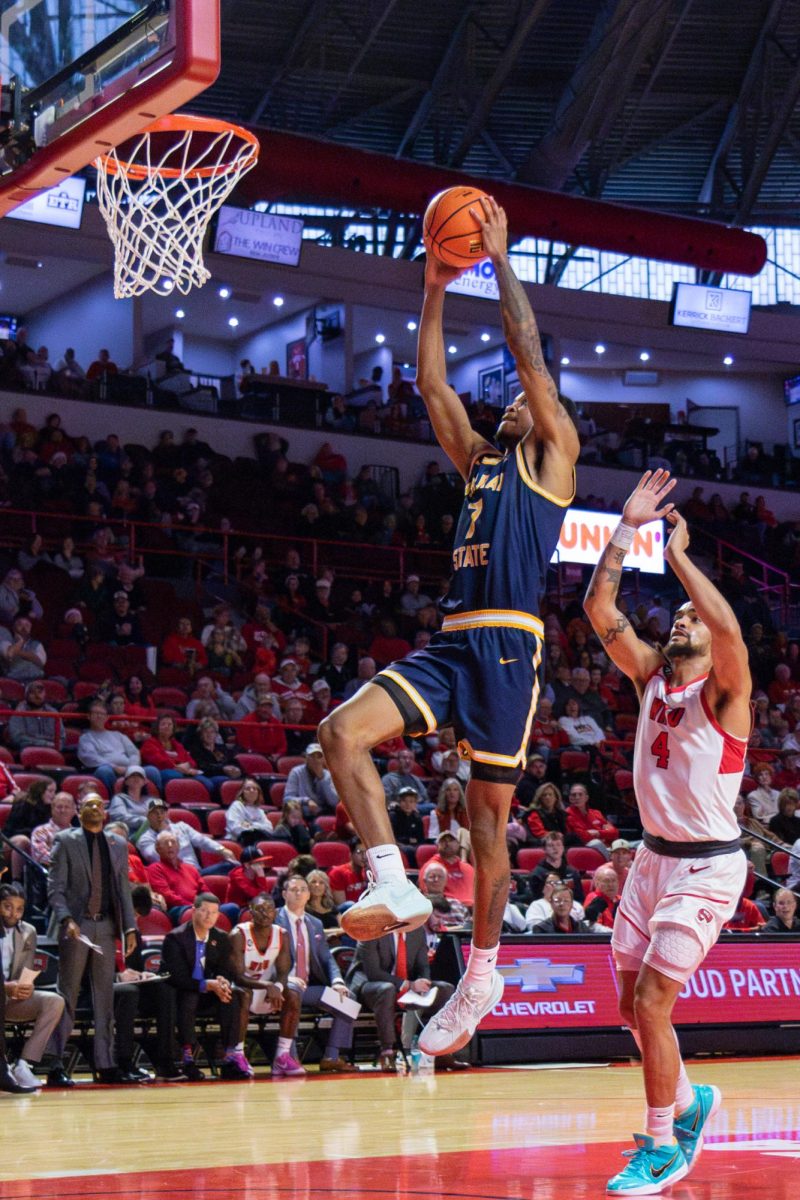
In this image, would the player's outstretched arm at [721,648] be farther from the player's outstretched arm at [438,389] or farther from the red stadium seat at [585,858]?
the red stadium seat at [585,858]

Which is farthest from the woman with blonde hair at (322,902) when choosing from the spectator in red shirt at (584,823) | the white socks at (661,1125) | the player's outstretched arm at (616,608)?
the white socks at (661,1125)

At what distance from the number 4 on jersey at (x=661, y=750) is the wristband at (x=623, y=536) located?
86 cm

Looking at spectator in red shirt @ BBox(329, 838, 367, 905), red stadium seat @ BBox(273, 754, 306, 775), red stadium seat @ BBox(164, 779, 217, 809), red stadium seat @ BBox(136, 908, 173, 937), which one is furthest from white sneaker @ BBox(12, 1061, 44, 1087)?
red stadium seat @ BBox(273, 754, 306, 775)

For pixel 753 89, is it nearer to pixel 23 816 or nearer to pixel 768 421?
pixel 768 421

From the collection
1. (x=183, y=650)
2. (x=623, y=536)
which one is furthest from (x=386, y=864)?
(x=183, y=650)

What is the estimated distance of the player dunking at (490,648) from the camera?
534cm

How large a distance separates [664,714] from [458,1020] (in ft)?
6.09

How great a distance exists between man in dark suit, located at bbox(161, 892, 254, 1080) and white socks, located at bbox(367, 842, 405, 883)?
685 centimetres

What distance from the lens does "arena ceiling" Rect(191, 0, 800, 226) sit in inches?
1000

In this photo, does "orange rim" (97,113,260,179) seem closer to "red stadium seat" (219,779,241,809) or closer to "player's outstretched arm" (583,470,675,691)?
"player's outstretched arm" (583,470,675,691)

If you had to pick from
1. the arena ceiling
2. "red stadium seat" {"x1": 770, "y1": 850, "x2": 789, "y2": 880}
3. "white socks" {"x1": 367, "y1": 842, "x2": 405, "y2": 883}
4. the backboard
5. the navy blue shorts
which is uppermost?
the arena ceiling

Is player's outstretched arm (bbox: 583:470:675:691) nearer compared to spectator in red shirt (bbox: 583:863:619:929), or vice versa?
player's outstretched arm (bbox: 583:470:675:691)

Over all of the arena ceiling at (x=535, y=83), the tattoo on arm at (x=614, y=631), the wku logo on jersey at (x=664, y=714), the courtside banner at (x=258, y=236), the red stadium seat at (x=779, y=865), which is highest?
the arena ceiling at (x=535, y=83)

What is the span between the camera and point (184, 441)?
2353 centimetres
